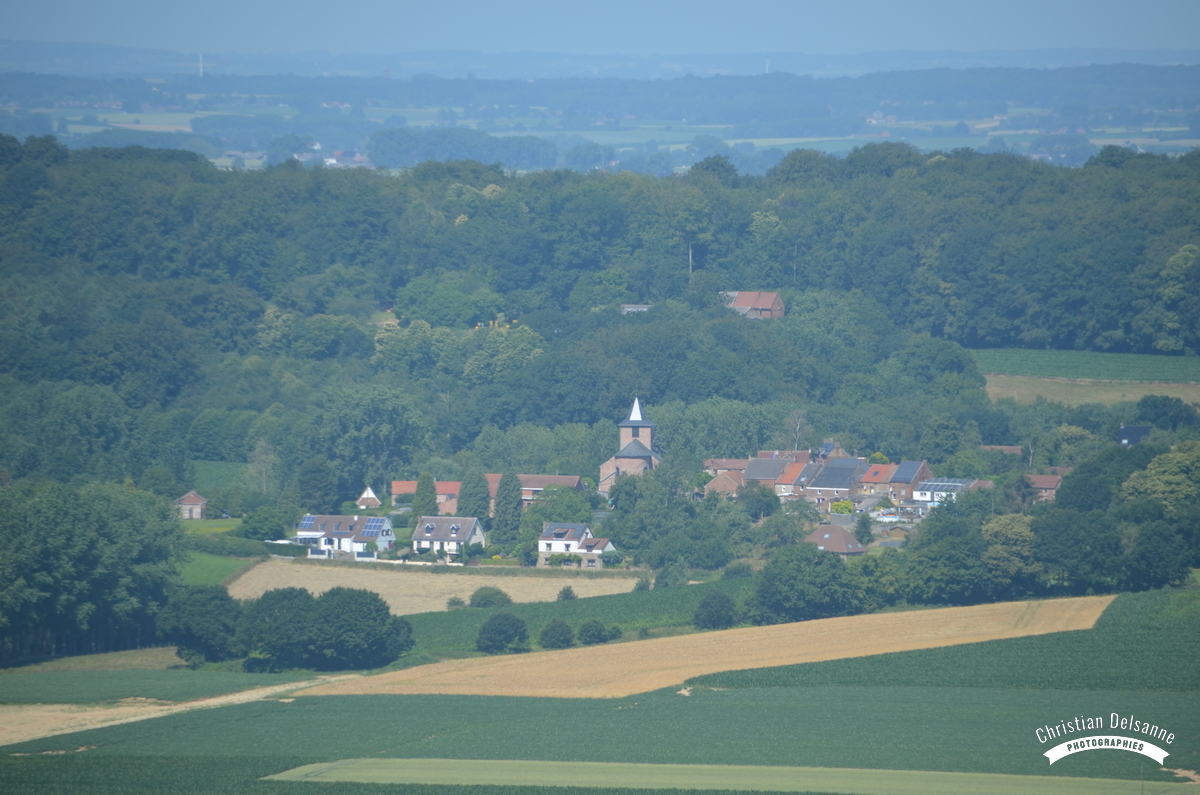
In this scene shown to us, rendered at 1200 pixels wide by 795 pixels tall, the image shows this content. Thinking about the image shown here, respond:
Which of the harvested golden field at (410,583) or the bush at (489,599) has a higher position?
the bush at (489,599)

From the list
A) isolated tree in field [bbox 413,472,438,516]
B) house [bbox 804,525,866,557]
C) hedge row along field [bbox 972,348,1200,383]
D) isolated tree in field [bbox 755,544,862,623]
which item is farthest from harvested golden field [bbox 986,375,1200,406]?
isolated tree in field [bbox 413,472,438,516]

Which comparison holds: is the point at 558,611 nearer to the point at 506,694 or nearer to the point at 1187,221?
the point at 506,694

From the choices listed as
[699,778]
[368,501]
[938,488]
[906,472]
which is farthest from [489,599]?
[699,778]

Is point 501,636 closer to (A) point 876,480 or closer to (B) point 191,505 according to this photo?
(B) point 191,505

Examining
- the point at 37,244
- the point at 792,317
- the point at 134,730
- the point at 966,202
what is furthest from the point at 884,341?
the point at 134,730

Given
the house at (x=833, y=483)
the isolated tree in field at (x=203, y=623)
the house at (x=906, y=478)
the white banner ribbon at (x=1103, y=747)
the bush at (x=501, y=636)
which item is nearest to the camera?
the white banner ribbon at (x=1103, y=747)

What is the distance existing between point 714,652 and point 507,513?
1914cm

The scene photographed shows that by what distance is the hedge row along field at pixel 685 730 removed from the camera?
3469 cm

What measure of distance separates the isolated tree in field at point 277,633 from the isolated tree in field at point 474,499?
17.0 metres

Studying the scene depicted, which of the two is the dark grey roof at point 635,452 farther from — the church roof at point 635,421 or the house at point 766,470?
the house at point 766,470

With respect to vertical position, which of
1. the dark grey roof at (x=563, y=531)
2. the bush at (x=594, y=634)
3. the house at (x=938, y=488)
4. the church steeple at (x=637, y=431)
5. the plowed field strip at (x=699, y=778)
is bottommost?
the bush at (x=594, y=634)

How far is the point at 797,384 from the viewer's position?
83688 mm

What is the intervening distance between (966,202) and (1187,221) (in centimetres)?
1375

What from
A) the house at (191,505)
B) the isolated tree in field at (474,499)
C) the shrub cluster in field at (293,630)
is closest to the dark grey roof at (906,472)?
the isolated tree in field at (474,499)
